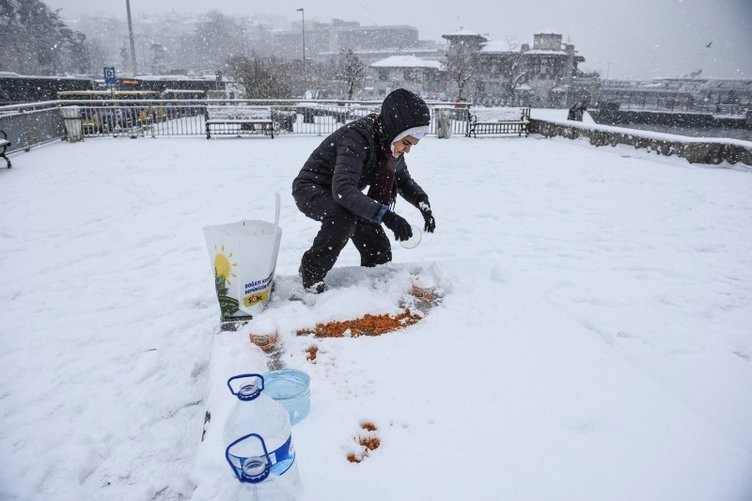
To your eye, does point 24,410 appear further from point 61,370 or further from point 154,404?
point 154,404

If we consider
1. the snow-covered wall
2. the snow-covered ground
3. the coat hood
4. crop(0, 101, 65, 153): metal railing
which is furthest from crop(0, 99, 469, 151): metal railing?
the coat hood

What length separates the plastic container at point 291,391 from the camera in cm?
178

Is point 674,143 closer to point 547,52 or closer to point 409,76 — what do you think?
point 547,52

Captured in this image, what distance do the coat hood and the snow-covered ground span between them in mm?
969

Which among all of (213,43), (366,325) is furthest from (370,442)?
(213,43)

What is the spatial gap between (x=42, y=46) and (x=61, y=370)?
224 ft

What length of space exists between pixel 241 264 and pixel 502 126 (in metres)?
15.5

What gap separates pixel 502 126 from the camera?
54.1 ft

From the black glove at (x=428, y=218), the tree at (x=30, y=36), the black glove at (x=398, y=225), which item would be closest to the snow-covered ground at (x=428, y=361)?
the black glove at (x=428, y=218)

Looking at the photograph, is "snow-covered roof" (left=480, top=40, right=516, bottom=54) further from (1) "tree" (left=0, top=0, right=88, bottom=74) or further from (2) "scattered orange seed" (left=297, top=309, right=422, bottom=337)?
(2) "scattered orange seed" (left=297, top=309, right=422, bottom=337)

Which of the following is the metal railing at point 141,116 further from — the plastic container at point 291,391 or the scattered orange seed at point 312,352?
the plastic container at point 291,391

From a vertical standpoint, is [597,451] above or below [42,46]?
below

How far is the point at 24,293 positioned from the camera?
3.81 metres

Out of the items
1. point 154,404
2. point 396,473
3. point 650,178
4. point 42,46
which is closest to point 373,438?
point 396,473
